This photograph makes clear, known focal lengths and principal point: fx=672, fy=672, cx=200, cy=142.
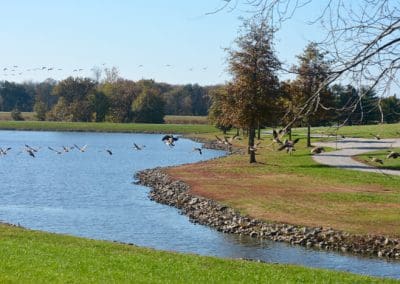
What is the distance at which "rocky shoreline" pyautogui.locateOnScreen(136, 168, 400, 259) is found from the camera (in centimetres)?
2306

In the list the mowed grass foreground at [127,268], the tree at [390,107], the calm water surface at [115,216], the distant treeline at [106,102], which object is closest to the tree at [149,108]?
the distant treeline at [106,102]

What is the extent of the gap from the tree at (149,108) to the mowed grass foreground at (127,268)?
131m

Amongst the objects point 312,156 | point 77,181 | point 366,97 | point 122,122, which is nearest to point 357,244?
point 366,97

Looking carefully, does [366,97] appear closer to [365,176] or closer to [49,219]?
[49,219]

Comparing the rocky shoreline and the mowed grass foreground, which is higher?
the mowed grass foreground

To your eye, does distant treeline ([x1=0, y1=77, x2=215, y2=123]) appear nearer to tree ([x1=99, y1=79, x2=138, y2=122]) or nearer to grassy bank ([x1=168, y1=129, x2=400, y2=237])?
tree ([x1=99, y1=79, x2=138, y2=122])

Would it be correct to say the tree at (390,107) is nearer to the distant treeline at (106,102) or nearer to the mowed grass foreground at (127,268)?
the mowed grass foreground at (127,268)

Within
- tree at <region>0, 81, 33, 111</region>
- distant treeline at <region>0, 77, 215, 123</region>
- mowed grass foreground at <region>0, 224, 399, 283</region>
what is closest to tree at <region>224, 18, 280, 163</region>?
mowed grass foreground at <region>0, 224, 399, 283</region>

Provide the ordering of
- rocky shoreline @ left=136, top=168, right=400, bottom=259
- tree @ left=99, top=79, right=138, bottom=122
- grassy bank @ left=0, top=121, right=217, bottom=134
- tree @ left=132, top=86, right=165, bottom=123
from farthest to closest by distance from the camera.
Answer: tree @ left=99, top=79, right=138, bottom=122 → tree @ left=132, top=86, right=165, bottom=123 → grassy bank @ left=0, top=121, right=217, bottom=134 → rocky shoreline @ left=136, top=168, right=400, bottom=259

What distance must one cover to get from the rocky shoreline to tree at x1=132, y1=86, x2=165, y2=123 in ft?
369

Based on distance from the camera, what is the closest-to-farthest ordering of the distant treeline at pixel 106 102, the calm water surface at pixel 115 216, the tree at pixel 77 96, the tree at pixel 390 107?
the tree at pixel 390 107 → the calm water surface at pixel 115 216 → the distant treeline at pixel 106 102 → the tree at pixel 77 96

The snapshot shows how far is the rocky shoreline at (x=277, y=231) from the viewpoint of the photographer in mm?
23062

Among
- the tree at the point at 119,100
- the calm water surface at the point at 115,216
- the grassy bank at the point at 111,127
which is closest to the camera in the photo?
the calm water surface at the point at 115,216

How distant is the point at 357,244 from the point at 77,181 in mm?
26376
